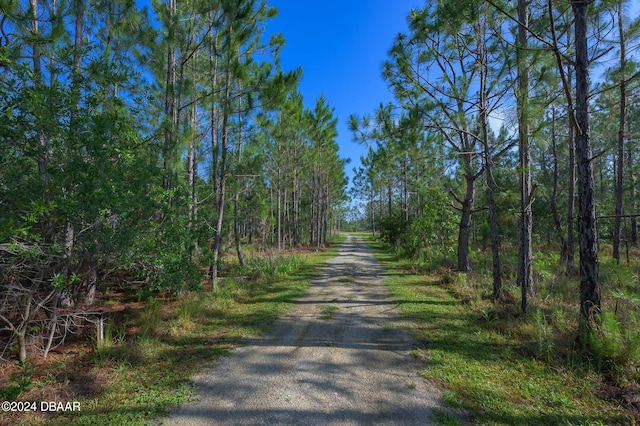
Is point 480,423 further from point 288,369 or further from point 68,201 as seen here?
point 68,201

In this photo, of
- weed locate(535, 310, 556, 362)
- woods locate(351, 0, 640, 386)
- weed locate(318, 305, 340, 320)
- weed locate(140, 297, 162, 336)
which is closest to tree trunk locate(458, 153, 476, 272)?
woods locate(351, 0, 640, 386)

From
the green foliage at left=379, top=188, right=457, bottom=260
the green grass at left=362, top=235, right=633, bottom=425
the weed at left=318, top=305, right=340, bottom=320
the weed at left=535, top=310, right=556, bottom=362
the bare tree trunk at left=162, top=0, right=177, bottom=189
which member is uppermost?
the bare tree trunk at left=162, top=0, right=177, bottom=189

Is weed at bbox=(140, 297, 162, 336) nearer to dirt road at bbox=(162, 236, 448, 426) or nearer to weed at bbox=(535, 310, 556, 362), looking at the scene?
dirt road at bbox=(162, 236, 448, 426)

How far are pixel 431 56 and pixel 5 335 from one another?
35.6 feet

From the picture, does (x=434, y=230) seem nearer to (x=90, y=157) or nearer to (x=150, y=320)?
(x=150, y=320)

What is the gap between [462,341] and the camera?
4328 mm

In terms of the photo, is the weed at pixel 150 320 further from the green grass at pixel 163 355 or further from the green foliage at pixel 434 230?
the green foliage at pixel 434 230

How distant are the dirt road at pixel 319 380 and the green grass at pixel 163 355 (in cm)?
31

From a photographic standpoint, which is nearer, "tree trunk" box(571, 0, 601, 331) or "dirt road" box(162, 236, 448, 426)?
"dirt road" box(162, 236, 448, 426)

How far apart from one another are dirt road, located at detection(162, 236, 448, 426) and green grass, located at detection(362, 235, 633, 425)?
1.05ft

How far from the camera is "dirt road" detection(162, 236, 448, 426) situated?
2.58 meters

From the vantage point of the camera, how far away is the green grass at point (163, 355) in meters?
2.65

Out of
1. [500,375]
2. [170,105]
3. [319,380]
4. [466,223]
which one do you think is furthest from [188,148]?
[466,223]

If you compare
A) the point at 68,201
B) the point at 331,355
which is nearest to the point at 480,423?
the point at 331,355
